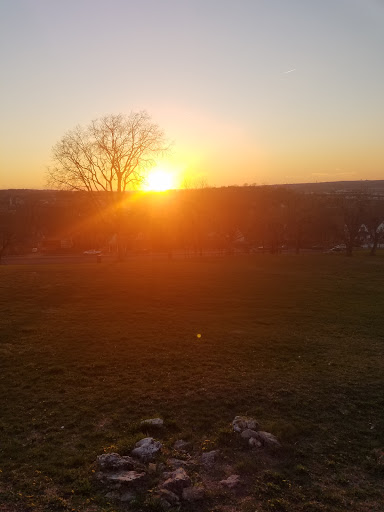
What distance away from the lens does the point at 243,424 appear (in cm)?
865

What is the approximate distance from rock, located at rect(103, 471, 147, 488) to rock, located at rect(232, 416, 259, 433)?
2.29m

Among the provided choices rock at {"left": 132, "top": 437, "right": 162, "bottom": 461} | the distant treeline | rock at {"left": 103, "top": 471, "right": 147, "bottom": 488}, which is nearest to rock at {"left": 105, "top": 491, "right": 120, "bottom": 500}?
rock at {"left": 103, "top": 471, "right": 147, "bottom": 488}

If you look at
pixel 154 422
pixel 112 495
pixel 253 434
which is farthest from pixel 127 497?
pixel 253 434

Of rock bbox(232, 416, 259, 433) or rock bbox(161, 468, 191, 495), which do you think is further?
rock bbox(232, 416, 259, 433)

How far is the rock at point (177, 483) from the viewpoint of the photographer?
6.72 meters

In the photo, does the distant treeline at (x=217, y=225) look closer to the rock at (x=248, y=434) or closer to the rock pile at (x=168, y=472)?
the rock at (x=248, y=434)

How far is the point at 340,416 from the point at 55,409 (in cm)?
661

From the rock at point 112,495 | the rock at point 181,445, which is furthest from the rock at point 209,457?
the rock at point 112,495

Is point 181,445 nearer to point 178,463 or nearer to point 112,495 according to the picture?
point 178,463

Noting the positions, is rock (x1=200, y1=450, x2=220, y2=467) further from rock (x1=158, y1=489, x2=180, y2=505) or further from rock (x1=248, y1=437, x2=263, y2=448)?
rock (x1=158, y1=489, x2=180, y2=505)

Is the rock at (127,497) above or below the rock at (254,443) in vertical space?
above

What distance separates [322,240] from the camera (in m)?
75.9

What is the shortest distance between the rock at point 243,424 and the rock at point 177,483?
6.16ft

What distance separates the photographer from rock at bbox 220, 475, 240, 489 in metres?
6.89
